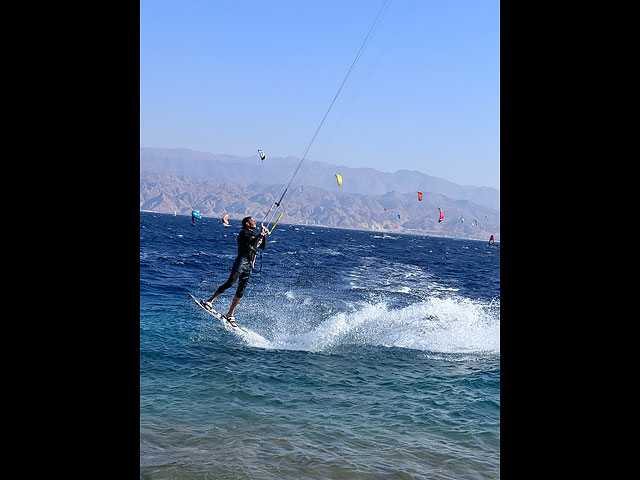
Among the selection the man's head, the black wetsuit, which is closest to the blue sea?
the black wetsuit

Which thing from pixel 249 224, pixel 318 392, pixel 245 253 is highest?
pixel 249 224

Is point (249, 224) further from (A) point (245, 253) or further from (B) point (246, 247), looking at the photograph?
(A) point (245, 253)

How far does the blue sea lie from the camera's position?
7164mm

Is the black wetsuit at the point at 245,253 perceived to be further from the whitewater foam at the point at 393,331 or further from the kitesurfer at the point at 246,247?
the whitewater foam at the point at 393,331

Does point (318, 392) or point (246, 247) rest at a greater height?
point (246, 247)

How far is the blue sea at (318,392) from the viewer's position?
7164 millimetres

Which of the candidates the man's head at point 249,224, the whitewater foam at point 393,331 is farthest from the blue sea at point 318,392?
the man's head at point 249,224

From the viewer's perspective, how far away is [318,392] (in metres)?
10.6

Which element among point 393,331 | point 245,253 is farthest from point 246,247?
point 393,331
